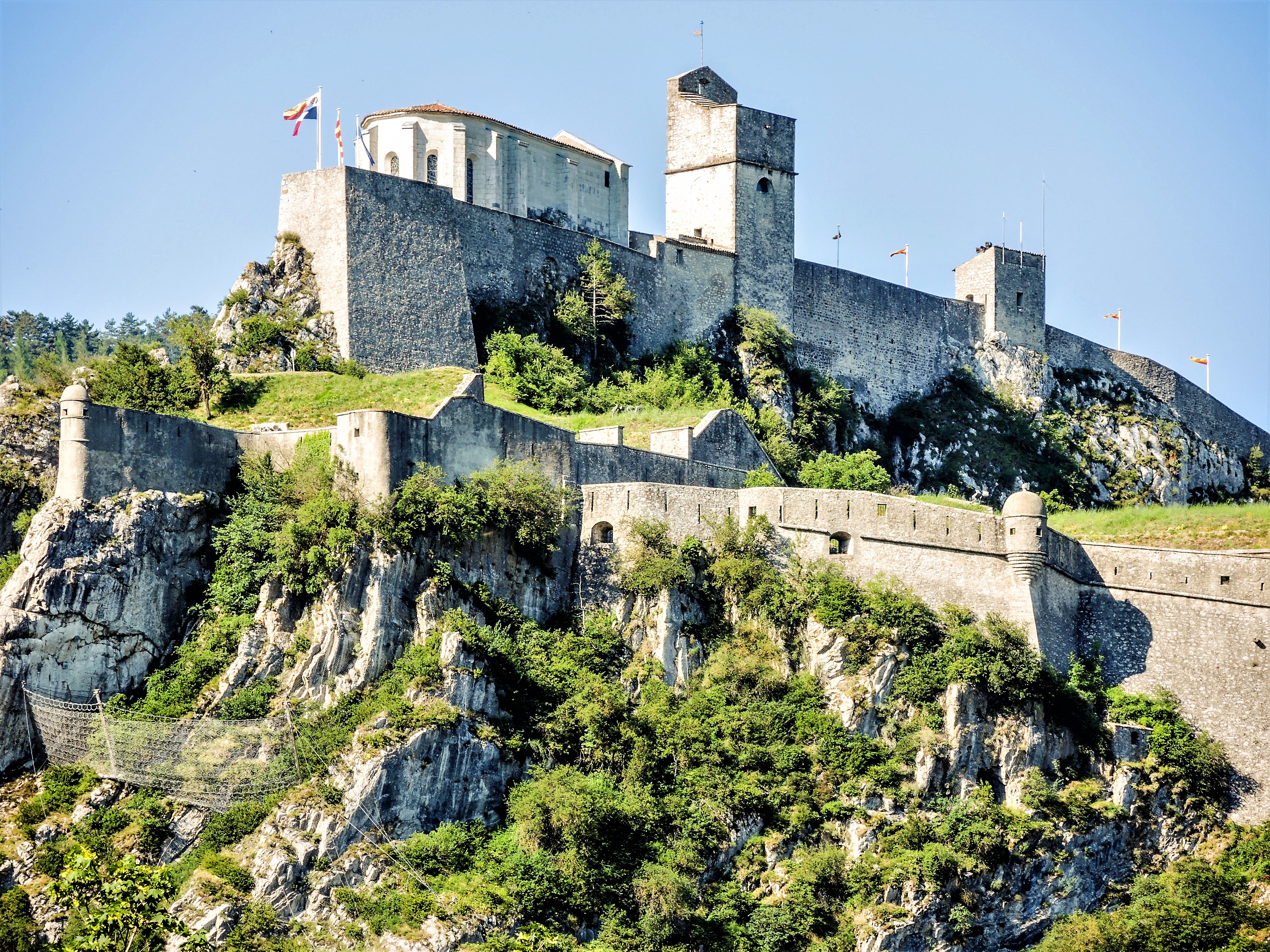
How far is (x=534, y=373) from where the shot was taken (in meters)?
56.2

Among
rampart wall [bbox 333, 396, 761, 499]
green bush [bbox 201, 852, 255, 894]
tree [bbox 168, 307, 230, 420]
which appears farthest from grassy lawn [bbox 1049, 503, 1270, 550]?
green bush [bbox 201, 852, 255, 894]

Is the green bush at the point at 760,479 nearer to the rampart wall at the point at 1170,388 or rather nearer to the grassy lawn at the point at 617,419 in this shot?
the grassy lawn at the point at 617,419

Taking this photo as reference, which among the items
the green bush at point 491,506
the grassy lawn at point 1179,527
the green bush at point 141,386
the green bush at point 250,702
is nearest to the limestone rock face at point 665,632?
the green bush at point 491,506

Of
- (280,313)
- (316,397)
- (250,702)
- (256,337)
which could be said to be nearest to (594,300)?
(280,313)

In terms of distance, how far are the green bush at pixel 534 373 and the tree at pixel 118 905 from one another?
21.8m

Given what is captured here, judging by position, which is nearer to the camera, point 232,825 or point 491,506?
point 232,825

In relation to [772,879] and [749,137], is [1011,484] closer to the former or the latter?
[749,137]

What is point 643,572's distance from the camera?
154 ft

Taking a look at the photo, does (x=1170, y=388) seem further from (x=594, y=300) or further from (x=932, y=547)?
(x=932, y=547)

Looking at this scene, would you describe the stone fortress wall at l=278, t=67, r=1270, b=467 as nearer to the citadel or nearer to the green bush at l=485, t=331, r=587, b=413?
the citadel

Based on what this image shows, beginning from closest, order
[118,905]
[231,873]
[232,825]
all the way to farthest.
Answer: [118,905] < [231,873] < [232,825]

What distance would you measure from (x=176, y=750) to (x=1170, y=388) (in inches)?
1914

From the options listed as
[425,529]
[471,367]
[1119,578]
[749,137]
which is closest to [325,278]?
[471,367]

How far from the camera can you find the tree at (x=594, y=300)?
59.6m
